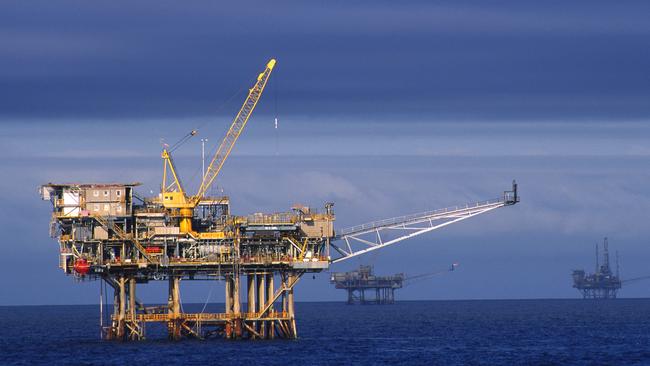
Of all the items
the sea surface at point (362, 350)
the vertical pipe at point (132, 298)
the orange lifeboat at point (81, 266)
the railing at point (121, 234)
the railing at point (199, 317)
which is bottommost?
the sea surface at point (362, 350)

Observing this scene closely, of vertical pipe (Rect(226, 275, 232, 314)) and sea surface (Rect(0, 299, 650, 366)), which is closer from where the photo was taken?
sea surface (Rect(0, 299, 650, 366))

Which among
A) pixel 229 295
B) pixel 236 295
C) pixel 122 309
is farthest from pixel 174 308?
pixel 236 295

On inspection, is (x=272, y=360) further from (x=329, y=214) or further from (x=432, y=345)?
(x=432, y=345)

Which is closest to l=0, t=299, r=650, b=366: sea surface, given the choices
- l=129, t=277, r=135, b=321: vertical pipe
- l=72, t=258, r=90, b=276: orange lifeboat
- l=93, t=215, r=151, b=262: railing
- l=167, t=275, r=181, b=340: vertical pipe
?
l=167, t=275, r=181, b=340: vertical pipe

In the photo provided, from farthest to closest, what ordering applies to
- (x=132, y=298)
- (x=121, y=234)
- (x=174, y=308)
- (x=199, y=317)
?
(x=132, y=298) < (x=199, y=317) < (x=174, y=308) < (x=121, y=234)

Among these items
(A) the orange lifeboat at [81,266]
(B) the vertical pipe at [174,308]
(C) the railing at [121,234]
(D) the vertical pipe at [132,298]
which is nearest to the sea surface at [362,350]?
(B) the vertical pipe at [174,308]

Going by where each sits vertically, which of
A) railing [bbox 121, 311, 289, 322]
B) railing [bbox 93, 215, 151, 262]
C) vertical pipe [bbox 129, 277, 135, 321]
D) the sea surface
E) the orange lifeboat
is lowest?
the sea surface

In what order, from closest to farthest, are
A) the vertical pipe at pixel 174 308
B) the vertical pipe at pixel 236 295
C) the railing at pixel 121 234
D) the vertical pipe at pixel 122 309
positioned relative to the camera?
the railing at pixel 121 234 → the vertical pipe at pixel 236 295 → the vertical pipe at pixel 174 308 → the vertical pipe at pixel 122 309

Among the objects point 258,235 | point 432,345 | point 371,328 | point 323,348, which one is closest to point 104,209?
point 258,235

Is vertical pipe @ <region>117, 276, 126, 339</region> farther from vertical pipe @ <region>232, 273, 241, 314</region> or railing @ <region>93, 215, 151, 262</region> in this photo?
vertical pipe @ <region>232, 273, 241, 314</region>

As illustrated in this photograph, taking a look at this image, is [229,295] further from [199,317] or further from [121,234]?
[121,234]

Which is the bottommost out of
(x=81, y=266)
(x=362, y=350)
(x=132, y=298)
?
(x=362, y=350)

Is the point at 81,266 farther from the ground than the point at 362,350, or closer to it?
farther from the ground

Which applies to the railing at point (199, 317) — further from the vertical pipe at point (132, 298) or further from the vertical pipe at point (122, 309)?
the vertical pipe at point (122, 309)
